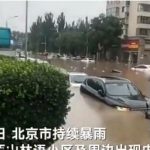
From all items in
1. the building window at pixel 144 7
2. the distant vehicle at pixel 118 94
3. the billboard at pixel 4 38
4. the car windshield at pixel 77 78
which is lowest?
the car windshield at pixel 77 78

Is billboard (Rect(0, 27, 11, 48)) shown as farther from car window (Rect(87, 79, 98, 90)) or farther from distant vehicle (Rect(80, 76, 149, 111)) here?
distant vehicle (Rect(80, 76, 149, 111))

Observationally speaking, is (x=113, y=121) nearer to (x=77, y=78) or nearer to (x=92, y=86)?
(x=92, y=86)

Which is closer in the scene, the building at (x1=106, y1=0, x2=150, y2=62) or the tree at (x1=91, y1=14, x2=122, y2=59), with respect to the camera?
the tree at (x1=91, y1=14, x2=122, y2=59)

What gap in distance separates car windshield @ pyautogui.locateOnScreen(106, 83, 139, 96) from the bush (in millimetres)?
8999

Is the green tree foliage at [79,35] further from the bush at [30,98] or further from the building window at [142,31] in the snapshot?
the bush at [30,98]

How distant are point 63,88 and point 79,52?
74.6 meters

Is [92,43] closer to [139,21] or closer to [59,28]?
[139,21]

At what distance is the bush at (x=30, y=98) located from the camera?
14.3 feet

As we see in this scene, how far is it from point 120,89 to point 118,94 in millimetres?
454

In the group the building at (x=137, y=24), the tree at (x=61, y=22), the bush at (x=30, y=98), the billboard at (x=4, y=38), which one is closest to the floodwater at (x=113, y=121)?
the bush at (x=30, y=98)

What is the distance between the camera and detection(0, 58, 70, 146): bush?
14.3 feet

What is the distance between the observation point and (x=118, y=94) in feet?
44.7

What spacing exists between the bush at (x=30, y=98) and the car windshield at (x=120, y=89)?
900cm

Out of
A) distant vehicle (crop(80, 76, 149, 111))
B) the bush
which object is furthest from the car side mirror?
the bush
